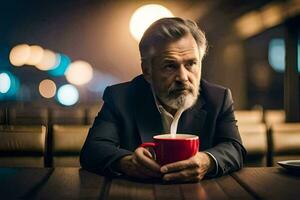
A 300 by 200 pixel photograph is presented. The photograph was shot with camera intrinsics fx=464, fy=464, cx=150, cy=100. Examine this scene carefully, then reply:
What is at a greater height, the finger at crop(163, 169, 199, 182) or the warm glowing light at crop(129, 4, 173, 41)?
the warm glowing light at crop(129, 4, 173, 41)

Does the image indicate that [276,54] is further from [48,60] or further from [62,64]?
[48,60]

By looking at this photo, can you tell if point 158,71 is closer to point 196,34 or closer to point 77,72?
point 196,34

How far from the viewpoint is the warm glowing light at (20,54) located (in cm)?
612

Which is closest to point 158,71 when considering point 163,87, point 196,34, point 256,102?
point 163,87

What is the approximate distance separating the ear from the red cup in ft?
1.54

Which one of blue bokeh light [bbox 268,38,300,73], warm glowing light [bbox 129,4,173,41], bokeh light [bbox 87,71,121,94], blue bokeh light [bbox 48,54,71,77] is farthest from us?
blue bokeh light [bbox 48,54,71,77]

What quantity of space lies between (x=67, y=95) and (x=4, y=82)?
94 cm

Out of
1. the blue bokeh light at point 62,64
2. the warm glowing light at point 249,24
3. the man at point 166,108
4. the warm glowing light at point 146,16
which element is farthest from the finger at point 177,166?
the blue bokeh light at point 62,64

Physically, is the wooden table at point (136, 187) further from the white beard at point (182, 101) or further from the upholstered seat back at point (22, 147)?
the upholstered seat back at point (22, 147)

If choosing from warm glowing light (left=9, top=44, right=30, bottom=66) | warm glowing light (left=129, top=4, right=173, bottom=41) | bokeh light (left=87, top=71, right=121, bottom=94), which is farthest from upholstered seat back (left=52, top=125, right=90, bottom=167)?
warm glowing light (left=9, top=44, right=30, bottom=66)

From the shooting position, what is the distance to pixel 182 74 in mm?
1318

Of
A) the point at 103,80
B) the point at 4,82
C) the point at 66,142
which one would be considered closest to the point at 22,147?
the point at 66,142

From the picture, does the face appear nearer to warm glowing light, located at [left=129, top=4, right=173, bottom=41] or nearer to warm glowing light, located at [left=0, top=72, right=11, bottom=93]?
warm glowing light, located at [left=129, top=4, right=173, bottom=41]

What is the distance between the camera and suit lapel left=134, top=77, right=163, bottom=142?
143 centimetres
